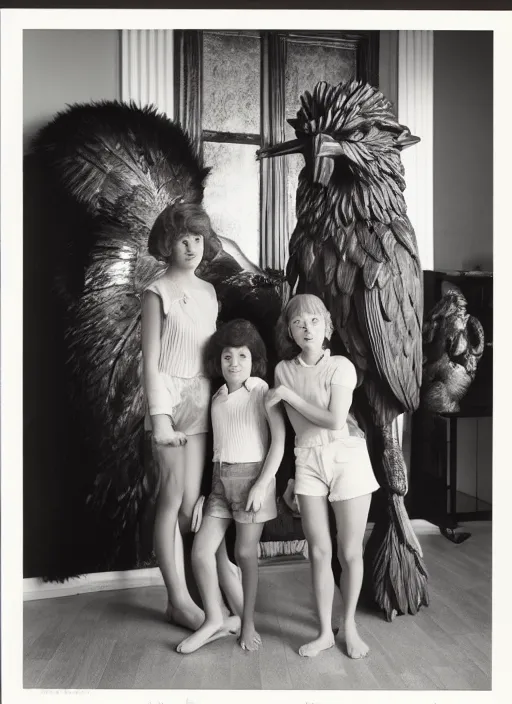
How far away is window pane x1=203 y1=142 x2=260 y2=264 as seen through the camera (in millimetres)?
1613

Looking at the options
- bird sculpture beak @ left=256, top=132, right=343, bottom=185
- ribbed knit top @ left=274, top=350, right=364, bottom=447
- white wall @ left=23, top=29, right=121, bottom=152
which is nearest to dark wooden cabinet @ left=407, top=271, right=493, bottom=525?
ribbed knit top @ left=274, top=350, right=364, bottom=447

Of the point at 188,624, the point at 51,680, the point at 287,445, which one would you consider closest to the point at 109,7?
the point at 287,445

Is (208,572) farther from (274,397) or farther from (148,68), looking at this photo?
(148,68)

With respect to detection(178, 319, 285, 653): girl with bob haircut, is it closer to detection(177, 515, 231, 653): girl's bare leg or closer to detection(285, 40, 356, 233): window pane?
detection(177, 515, 231, 653): girl's bare leg

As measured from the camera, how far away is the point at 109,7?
62.9 inches

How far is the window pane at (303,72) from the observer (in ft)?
5.28

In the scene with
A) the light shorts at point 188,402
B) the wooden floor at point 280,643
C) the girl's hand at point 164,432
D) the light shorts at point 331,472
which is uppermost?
the light shorts at point 188,402

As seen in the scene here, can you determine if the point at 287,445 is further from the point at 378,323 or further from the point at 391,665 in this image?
the point at 391,665

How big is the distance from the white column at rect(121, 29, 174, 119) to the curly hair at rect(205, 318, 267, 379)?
607 millimetres

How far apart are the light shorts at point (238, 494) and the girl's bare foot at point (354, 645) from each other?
0.36 m

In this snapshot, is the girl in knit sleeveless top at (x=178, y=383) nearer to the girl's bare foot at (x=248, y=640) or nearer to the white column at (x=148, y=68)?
the girl's bare foot at (x=248, y=640)

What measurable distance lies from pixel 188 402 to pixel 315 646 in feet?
2.34

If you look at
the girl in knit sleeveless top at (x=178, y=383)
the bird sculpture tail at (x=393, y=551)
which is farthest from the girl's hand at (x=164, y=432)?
the bird sculpture tail at (x=393, y=551)

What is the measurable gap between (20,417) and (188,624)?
0.72 metres
